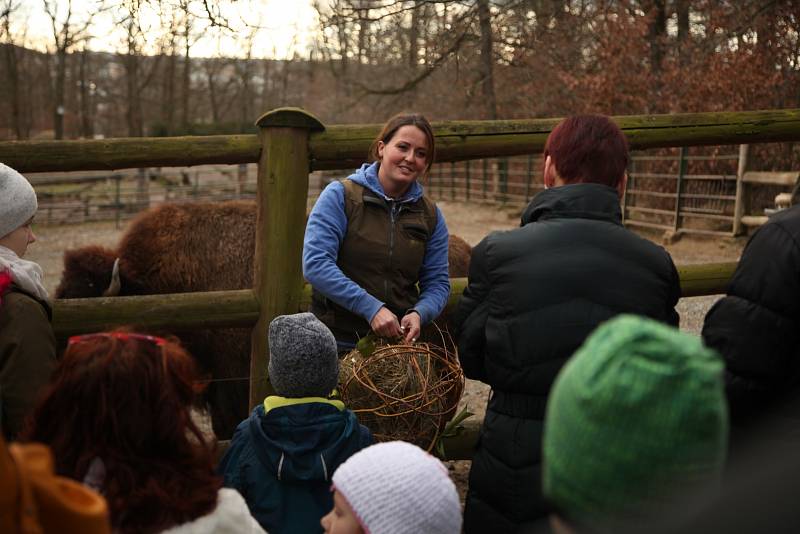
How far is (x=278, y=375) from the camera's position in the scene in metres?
2.20

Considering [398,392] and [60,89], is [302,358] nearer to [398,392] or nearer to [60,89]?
[398,392]

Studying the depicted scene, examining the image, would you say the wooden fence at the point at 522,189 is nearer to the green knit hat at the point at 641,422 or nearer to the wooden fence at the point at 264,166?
the wooden fence at the point at 264,166

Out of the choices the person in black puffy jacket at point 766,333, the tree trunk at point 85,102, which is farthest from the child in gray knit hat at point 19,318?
the tree trunk at point 85,102

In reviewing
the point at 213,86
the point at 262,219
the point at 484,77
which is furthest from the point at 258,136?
the point at 213,86

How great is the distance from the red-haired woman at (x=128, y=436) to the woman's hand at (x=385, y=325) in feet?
3.65

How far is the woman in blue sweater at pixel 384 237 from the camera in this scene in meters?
2.84

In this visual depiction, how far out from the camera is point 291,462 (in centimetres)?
214

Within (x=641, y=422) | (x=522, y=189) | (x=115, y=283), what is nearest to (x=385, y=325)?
(x=641, y=422)

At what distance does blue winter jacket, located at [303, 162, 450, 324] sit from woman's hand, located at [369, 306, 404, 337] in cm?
3

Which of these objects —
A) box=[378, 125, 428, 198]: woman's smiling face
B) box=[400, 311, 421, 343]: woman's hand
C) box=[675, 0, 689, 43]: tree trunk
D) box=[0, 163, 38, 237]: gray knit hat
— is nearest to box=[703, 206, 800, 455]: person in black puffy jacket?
box=[400, 311, 421, 343]: woman's hand

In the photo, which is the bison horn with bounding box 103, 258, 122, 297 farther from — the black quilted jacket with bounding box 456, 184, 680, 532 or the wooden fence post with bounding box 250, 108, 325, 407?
the black quilted jacket with bounding box 456, 184, 680, 532

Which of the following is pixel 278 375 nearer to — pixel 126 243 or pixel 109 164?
pixel 109 164

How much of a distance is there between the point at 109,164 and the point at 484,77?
61.3 ft

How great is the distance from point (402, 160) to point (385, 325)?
62 centimetres
